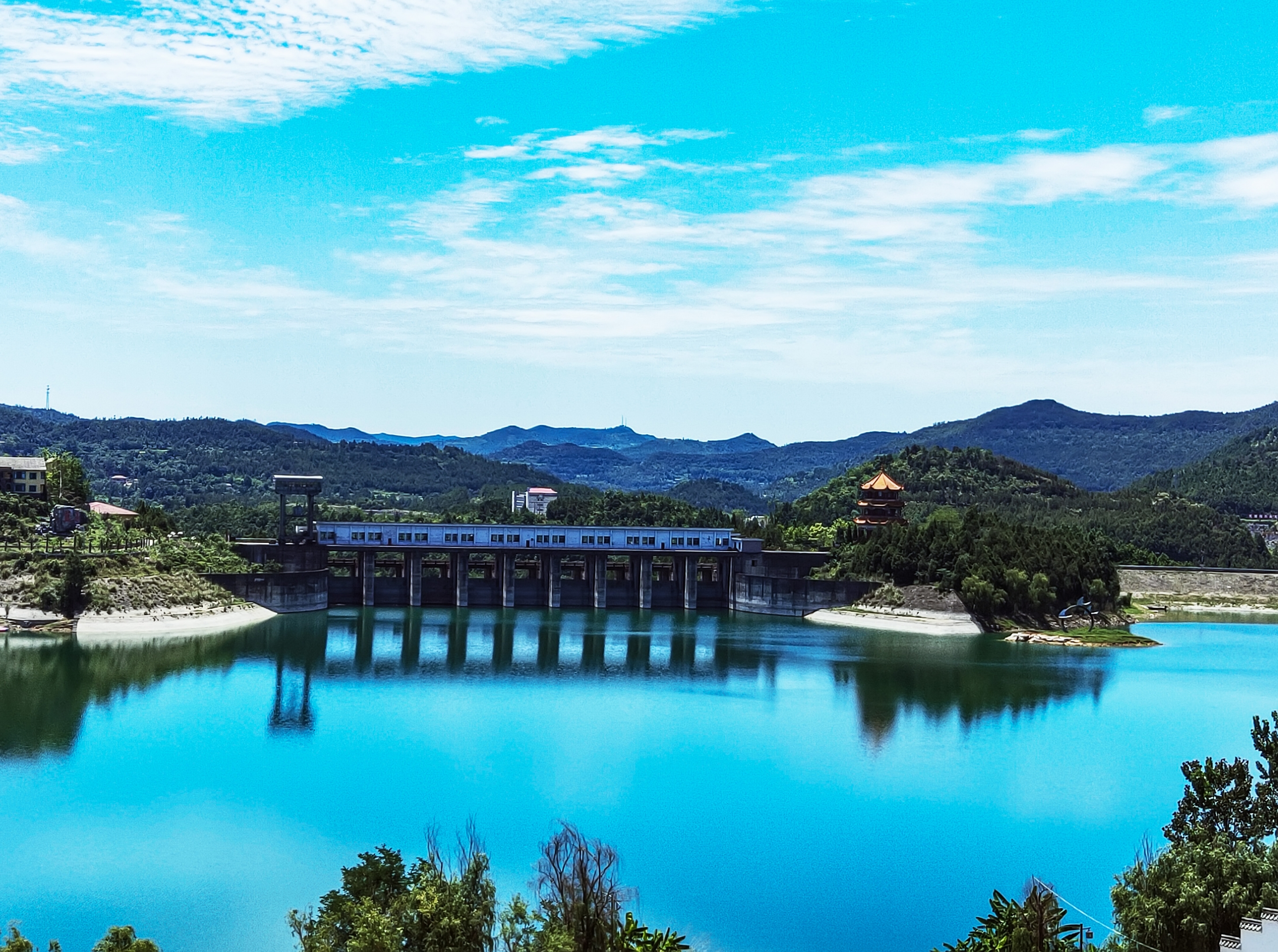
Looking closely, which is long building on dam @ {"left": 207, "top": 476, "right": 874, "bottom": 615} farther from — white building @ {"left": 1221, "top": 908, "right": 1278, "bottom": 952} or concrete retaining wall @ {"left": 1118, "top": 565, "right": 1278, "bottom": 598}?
white building @ {"left": 1221, "top": 908, "right": 1278, "bottom": 952}

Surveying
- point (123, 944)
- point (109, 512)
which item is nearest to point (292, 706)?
point (123, 944)

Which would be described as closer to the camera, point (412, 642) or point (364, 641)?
point (364, 641)

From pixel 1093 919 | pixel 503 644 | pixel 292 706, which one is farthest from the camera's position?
pixel 503 644

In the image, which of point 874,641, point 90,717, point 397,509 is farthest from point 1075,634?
point 397,509

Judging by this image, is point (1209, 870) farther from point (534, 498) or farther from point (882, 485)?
point (534, 498)

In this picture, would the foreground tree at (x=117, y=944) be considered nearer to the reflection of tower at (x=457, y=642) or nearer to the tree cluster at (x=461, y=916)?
the tree cluster at (x=461, y=916)

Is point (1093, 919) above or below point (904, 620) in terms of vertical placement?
below

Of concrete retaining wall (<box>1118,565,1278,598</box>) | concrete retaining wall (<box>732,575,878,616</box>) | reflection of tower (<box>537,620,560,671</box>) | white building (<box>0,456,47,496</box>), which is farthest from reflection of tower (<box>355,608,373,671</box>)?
concrete retaining wall (<box>1118,565,1278,598</box>)

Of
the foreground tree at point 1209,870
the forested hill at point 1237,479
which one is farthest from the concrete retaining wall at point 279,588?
the forested hill at point 1237,479
